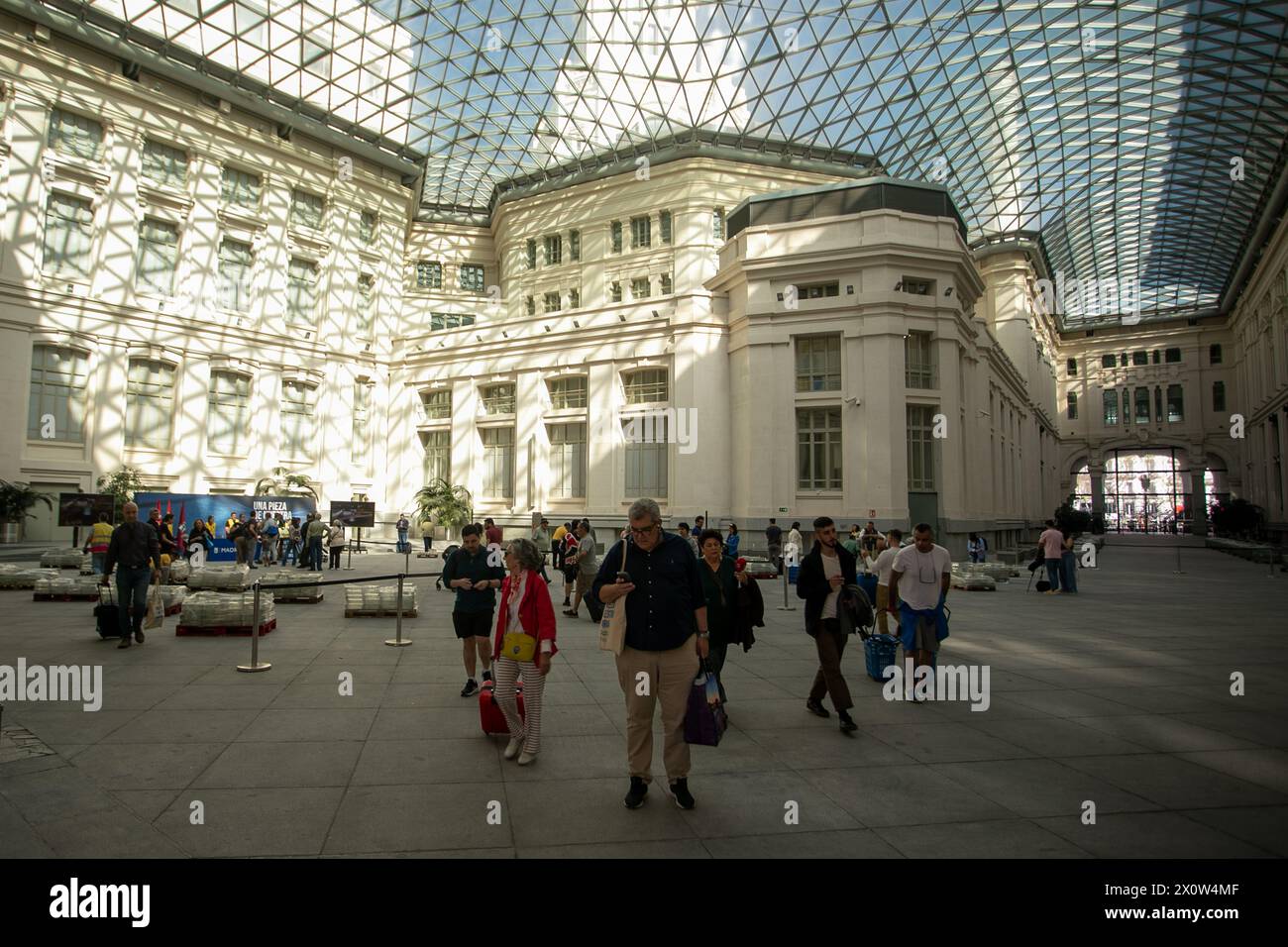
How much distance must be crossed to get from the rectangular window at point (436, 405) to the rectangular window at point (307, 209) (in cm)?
1132

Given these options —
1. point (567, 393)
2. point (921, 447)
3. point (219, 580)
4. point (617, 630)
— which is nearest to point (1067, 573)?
point (921, 447)

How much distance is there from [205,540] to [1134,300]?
86.1 metres

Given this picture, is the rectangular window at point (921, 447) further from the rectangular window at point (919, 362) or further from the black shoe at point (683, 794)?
the black shoe at point (683, 794)

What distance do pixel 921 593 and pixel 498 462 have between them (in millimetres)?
31579

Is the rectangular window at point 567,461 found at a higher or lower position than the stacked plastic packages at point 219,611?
higher

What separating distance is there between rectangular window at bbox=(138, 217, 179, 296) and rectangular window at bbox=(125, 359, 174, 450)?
3830mm

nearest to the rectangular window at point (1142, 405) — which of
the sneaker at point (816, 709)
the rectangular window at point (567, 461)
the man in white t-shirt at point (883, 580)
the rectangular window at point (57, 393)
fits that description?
the rectangular window at point (567, 461)

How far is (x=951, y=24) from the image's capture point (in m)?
35.9

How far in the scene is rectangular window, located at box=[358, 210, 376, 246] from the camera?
4353cm

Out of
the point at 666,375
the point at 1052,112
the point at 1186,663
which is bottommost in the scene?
the point at 1186,663

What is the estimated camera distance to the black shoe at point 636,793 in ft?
14.9

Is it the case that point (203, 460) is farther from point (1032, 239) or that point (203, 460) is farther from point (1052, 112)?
point (1032, 239)

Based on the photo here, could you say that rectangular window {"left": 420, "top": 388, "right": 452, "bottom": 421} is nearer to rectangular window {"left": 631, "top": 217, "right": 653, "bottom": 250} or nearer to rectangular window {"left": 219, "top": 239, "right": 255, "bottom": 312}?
rectangular window {"left": 219, "top": 239, "right": 255, "bottom": 312}
